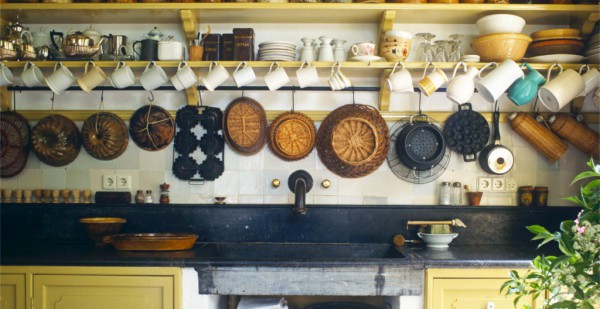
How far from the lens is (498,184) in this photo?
2996 millimetres

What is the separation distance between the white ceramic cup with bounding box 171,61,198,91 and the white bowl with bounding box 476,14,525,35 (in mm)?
1488

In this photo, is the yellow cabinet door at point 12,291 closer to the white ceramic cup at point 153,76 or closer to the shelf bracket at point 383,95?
the white ceramic cup at point 153,76

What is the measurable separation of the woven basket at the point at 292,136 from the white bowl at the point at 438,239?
0.78m

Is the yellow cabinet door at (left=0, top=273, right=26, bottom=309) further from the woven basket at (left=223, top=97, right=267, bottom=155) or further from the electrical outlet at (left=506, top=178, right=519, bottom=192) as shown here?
the electrical outlet at (left=506, top=178, right=519, bottom=192)

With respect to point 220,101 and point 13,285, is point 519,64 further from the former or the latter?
point 13,285

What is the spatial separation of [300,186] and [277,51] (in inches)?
27.5

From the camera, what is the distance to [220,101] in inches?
120

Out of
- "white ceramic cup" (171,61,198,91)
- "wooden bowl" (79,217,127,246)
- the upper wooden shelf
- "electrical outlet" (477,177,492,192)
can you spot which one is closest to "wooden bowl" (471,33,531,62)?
the upper wooden shelf

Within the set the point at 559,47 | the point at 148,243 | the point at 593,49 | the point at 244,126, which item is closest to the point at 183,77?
the point at 244,126

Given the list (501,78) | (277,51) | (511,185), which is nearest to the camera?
(501,78)

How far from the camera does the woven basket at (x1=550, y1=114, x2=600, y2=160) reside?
2.91 metres

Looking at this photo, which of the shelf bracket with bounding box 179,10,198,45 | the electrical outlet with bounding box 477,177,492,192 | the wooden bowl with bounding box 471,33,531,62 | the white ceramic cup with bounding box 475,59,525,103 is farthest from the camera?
the electrical outlet with bounding box 477,177,492,192

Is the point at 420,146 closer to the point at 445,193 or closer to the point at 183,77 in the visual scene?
the point at 445,193

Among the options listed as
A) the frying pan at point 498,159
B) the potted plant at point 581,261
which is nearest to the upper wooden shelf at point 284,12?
the frying pan at point 498,159
